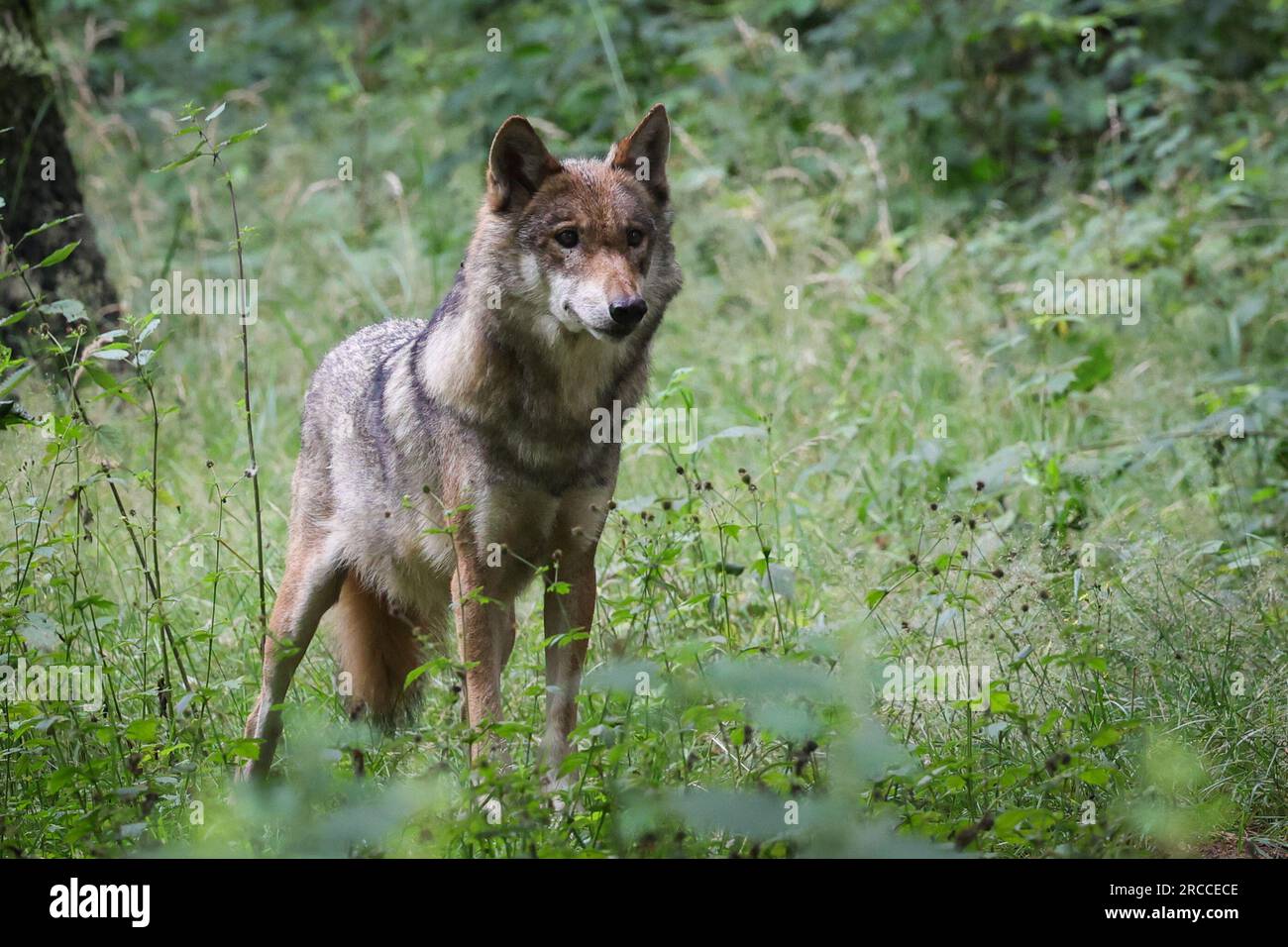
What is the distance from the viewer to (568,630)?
4242 millimetres

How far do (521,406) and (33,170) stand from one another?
3402 millimetres

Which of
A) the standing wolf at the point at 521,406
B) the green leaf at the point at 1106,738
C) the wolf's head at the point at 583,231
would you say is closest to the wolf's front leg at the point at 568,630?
the standing wolf at the point at 521,406

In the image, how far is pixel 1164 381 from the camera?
23.1ft

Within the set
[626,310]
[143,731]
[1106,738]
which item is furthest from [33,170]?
[1106,738]

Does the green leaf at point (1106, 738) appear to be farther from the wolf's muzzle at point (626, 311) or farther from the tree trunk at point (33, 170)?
the tree trunk at point (33, 170)

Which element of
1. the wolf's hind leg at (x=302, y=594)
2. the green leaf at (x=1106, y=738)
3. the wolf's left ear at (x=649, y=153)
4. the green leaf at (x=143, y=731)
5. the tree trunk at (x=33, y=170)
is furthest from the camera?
the tree trunk at (x=33, y=170)

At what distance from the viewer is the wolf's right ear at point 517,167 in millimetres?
4195

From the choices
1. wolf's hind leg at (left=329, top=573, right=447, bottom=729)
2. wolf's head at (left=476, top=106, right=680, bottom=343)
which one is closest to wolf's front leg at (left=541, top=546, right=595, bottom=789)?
wolf's hind leg at (left=329, top=573, right=447, bottom=729)

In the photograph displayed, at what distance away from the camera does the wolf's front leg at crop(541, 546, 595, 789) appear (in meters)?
4.12

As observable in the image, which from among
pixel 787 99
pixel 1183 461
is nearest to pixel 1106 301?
pixel 1183 461

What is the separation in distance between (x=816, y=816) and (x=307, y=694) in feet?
9.00

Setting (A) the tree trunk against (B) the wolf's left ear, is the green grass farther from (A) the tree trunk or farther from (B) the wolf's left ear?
(B) the wolf's left ear

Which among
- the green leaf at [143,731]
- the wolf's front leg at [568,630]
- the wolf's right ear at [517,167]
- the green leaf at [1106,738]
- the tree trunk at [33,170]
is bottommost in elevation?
the green leaf at [1106,738]
